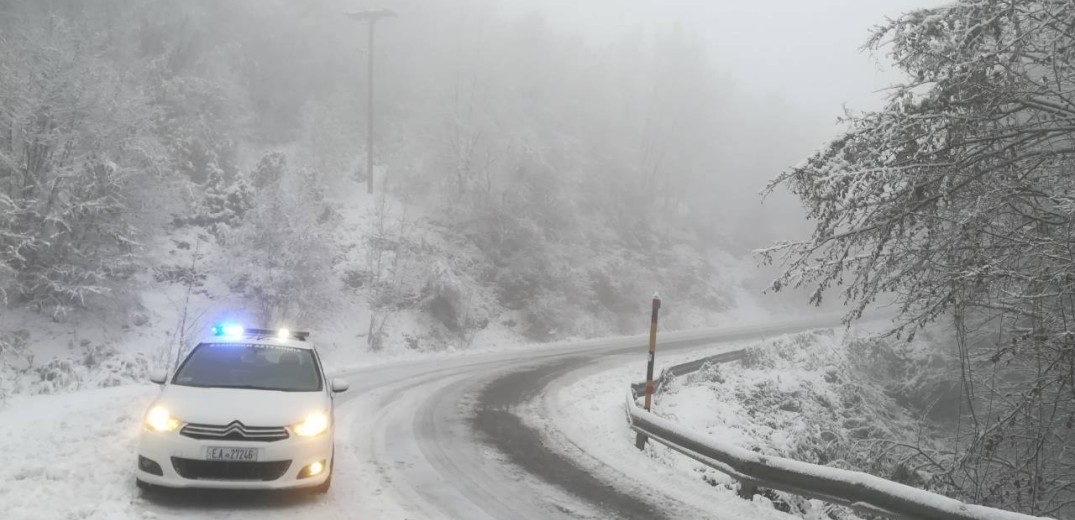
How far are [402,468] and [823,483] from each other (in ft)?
14.9

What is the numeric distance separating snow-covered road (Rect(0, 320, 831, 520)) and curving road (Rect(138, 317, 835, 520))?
2cm

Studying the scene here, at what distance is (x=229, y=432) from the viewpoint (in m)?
5.39

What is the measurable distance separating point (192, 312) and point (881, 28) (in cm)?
2150

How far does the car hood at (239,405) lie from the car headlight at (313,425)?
52 millimetres

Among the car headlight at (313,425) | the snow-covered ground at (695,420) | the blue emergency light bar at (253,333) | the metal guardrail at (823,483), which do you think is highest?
the blue emergency light bar at (253,333)

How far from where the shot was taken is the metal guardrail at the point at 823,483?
5066mm

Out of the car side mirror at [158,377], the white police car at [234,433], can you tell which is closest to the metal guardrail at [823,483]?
the white police car at [234,433]

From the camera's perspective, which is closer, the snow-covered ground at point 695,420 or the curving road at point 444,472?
the curving road at point 444,472

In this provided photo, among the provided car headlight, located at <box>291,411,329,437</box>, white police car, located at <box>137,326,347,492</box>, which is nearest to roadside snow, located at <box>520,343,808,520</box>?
car headlight, located at <box>291,411,329,437</box>

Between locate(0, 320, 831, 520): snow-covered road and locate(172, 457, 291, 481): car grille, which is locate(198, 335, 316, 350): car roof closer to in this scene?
locate(0, 320, 831, 520): snow-covered road

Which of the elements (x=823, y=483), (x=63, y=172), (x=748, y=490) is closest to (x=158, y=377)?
(x=748, y=490)

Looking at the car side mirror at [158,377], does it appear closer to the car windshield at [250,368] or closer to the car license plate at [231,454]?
the car windshield at [250,368]

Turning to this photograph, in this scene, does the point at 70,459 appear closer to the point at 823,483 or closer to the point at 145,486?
the point at 145,486

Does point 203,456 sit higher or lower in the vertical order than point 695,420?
higher
